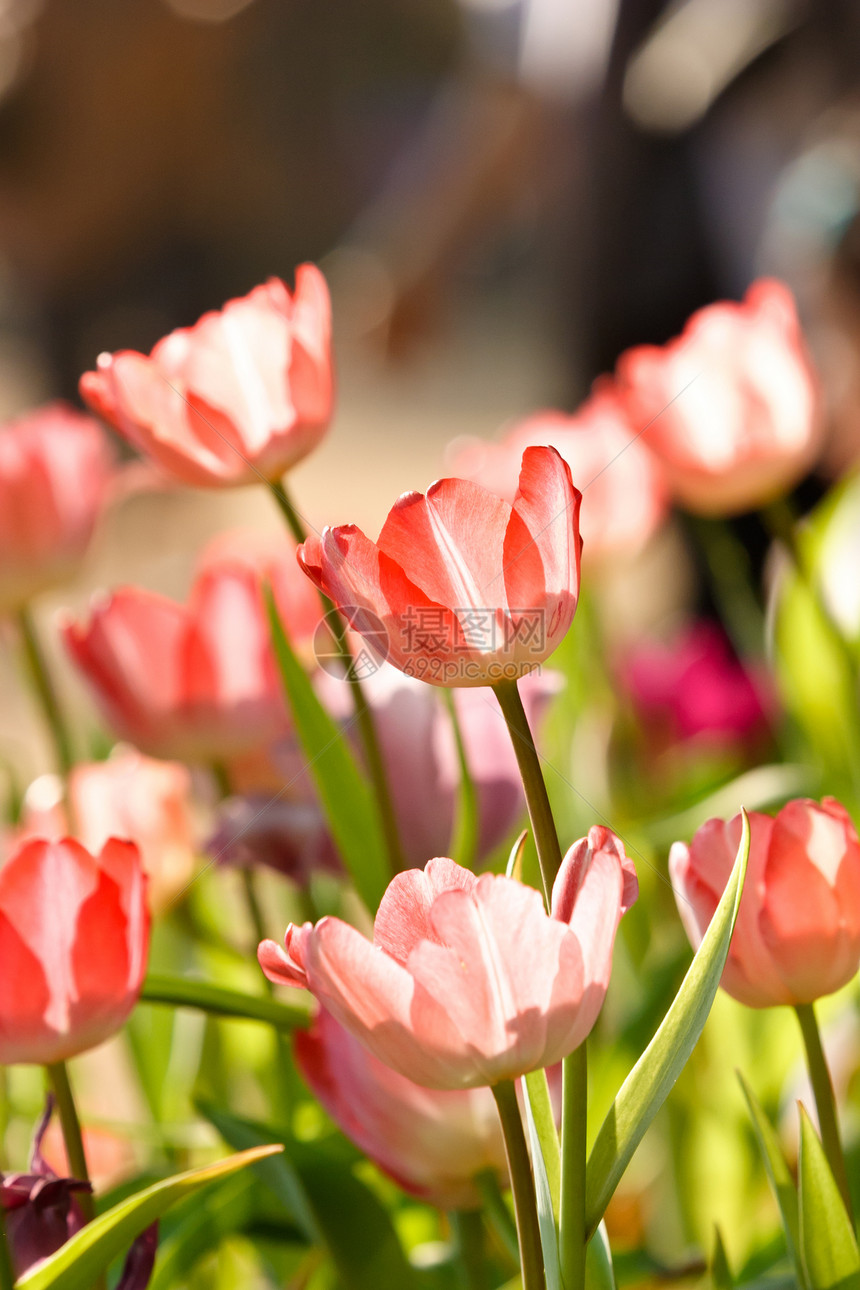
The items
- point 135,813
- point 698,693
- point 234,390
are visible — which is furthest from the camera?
point 698,693

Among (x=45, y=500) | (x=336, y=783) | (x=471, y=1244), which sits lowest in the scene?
(x=471, y=1244)

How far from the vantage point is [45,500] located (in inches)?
17.0

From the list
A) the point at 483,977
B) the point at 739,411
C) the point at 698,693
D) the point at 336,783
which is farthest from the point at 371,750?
the point at 698,693

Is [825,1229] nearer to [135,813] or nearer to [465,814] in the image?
[465,814]

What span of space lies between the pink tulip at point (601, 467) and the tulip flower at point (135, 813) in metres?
0.19

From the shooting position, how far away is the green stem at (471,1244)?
0.89 feet

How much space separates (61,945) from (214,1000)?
0.05 metres

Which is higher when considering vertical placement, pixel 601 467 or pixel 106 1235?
pixel 601 467

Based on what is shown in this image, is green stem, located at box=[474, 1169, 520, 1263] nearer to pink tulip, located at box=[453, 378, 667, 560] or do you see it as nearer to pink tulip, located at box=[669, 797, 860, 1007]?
pink tulip, located at box=[669, 797, 860, 1007]

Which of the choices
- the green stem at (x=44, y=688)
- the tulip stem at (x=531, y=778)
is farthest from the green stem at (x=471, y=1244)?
→ the green stem at (x=44, y=688)

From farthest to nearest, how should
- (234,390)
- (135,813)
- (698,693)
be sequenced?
1. (698,693)
2. (135,813)
3. (234,390)

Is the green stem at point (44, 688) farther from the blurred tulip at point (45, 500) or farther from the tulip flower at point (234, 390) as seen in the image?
the tulip flower at point (234, 390)

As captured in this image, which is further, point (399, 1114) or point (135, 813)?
point (135, 813)

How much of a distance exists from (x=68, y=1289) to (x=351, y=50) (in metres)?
3.18
